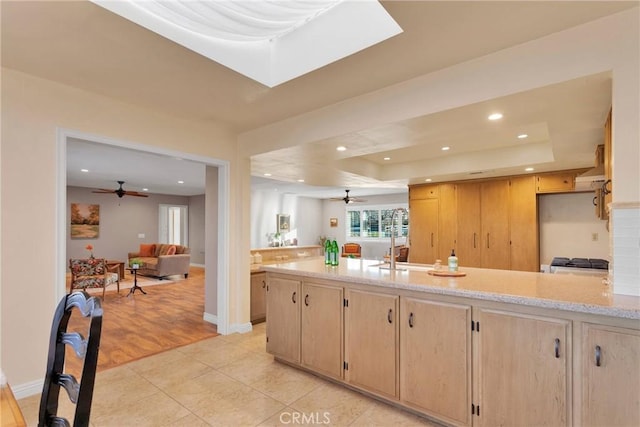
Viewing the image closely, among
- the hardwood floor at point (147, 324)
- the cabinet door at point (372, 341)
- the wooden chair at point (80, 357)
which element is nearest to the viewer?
the wooden chair at point (80, 357)

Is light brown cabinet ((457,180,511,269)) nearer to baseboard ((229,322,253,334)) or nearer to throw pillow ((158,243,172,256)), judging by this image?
baseboard ((229,322,253,334))

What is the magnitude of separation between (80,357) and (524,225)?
5862 mm

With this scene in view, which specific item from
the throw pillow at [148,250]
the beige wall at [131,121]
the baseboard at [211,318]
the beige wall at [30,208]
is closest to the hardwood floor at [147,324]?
the baseboard at [211,318]

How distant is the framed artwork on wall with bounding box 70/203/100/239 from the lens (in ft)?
29.1

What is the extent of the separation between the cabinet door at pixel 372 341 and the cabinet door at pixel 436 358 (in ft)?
0.26

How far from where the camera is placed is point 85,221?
29.7 ft

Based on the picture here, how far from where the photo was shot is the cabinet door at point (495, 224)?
5348 millimetres

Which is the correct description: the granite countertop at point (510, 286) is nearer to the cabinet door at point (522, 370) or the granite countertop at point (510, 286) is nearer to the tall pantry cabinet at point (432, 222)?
the cabinet door at point (522, 370)

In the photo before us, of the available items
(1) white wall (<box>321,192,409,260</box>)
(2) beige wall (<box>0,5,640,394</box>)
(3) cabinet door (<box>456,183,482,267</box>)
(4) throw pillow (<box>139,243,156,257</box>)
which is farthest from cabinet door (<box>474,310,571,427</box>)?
(4) throw pillow (<box>139,243,156,257</box>)

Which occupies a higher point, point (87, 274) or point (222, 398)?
point (87, 274)

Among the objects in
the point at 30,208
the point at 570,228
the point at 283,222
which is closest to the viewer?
the point at 30,208

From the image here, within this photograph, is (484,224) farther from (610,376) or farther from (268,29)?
(268,29)

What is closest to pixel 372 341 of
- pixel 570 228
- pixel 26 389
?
pixel 26 389

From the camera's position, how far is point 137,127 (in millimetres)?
3205
